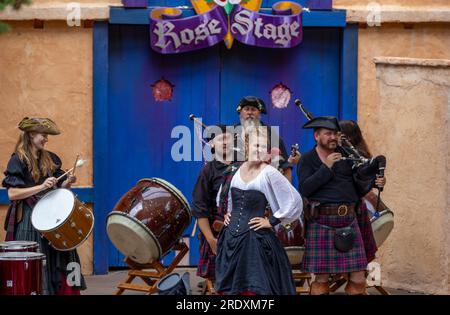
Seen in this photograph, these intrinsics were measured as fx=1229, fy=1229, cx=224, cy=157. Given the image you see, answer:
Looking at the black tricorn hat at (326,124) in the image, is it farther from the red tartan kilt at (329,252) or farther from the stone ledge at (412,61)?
the stone ledge at (412,61)

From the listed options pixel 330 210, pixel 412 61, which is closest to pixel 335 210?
pixel 330 210

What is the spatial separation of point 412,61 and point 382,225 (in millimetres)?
1753

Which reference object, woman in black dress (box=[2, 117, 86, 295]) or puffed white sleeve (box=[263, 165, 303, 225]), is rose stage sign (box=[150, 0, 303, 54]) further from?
puffed white sleeve (box=[263, 165, 303, 225])

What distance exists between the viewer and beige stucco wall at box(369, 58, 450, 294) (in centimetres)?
1160

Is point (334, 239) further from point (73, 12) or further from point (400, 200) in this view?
point (73, 12)

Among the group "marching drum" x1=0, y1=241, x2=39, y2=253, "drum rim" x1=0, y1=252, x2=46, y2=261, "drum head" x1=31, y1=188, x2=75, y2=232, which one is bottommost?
"drum rim" x1=0, y1=252, x2=46, y2=261

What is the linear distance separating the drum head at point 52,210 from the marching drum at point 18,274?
67 cm

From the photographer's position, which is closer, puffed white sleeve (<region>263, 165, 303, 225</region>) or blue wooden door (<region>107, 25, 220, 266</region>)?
puffed white sleeve (<region>263, 165, 303, 225</region>)

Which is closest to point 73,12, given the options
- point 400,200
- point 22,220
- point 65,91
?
point 65,91

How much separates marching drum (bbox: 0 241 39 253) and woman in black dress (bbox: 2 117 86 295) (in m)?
0.65

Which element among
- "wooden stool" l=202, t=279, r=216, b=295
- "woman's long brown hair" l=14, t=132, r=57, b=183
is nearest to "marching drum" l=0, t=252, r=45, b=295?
"woman's long brown hair" l=14, t=132, r=57, b=183

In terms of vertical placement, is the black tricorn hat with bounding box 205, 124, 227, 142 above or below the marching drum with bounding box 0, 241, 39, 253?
above

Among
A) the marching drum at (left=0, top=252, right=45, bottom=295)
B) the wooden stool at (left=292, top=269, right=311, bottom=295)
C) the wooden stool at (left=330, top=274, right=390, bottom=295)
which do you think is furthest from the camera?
the wooden stool at (left=330, top=274, right=390, bottom=295)

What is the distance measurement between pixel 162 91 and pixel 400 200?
277cm
